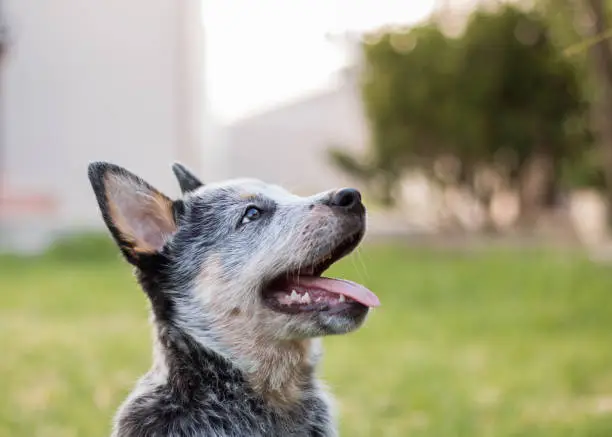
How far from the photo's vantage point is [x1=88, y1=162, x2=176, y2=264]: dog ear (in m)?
3.02

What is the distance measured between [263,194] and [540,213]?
47.0 feet

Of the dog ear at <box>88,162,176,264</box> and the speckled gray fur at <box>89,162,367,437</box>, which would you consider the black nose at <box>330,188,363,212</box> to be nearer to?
the speckled gray fur at <box>89,162,367,437</box>

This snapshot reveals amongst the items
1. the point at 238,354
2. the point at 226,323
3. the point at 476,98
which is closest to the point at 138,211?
the point at 226,323

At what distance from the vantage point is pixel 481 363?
7.39 meters

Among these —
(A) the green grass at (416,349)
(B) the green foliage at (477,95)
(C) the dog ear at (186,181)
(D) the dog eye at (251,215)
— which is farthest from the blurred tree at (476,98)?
(D) the dog eye at (251,215)

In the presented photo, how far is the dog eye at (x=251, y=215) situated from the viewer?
10.9 feet

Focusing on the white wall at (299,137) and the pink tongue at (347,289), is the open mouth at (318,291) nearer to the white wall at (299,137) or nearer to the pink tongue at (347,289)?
the pink tongue at (347,289)

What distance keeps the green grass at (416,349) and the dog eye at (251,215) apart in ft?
2.07

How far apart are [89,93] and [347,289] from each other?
14914 mm

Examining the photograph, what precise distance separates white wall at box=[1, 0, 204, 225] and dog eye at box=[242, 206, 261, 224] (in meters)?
13.5

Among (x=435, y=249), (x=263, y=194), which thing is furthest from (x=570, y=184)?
(x=263, y=194)

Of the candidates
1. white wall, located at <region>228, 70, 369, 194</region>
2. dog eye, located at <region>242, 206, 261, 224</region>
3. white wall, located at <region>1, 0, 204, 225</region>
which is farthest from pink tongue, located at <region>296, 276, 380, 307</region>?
white wall, located at <region>228, 70, 369, 194</region>

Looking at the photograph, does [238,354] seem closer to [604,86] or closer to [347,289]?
[347,289]

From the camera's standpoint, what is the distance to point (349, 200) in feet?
9.97
